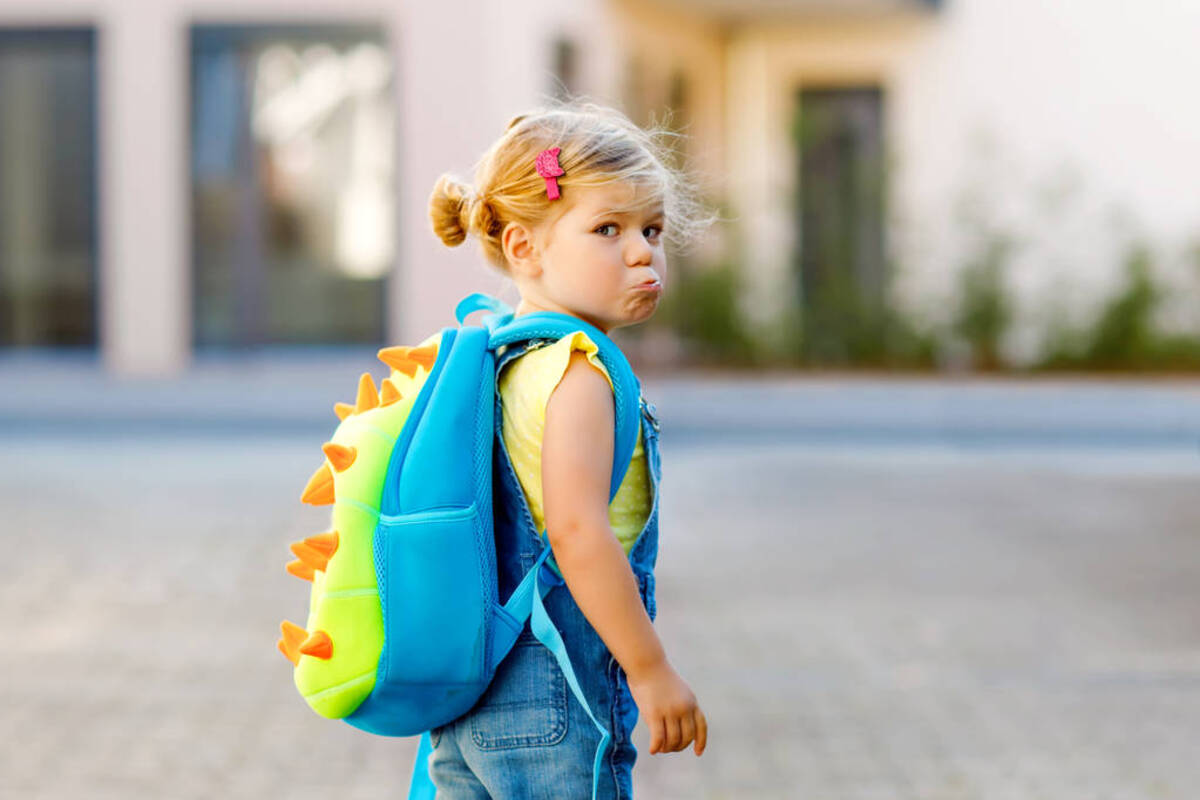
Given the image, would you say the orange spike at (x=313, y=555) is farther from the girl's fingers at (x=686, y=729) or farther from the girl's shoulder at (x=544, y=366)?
the girl's fingers at (x=686, y=729)

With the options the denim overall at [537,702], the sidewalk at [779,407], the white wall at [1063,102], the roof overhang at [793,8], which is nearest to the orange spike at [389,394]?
the denim overall at [537,702]

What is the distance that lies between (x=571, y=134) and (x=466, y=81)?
48.4 feet

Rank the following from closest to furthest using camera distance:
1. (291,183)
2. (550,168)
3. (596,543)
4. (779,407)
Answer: (596,543), (550,168), (779,407), (291,183)

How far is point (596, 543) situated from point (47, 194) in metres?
17.3

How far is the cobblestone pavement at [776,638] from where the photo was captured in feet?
13.1

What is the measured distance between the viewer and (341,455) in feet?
6.08

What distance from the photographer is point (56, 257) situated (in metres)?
17.6

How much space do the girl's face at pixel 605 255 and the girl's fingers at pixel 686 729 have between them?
0.46 m

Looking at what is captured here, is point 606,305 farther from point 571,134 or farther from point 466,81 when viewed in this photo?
point 466,81

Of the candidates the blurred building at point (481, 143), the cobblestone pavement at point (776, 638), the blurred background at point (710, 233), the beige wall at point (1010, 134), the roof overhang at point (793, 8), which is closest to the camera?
the cobblestone pavement at point (776, 638)

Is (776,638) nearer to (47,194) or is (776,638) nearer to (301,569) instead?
(301,569)

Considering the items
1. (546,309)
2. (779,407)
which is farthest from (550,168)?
(779,407)

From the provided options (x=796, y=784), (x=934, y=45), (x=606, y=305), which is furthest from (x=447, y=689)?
(x=934, y=45)

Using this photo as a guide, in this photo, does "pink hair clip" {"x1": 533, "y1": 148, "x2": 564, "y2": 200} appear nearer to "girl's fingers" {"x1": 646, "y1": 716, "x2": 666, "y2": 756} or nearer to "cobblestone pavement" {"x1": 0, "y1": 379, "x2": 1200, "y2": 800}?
"girl's fingers" {"x1": 646, "y1": 716, "x2": 666, "y2": 756}
